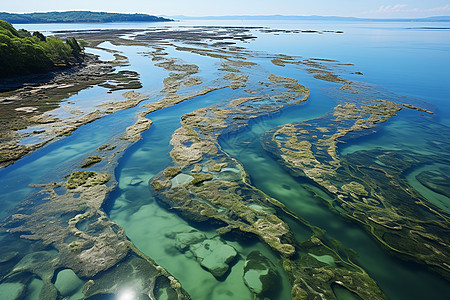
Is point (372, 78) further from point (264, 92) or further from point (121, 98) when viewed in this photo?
point (121, 98)

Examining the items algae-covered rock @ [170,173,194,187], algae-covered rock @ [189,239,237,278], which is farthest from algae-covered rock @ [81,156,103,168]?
algae-covered rock @ [189,239,237,278]

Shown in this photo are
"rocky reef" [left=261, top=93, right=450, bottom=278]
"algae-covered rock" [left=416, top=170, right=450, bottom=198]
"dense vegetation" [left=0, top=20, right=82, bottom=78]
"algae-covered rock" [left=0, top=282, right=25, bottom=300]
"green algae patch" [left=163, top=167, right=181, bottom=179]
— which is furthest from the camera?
"dense vegetation" [left=0, top=20, right=82, bottom=78]

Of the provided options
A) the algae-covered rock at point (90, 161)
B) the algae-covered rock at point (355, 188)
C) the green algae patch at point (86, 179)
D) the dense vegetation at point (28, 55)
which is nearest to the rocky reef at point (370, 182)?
the algae-covered rock at point (355, 188)

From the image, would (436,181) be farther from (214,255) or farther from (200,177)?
(200,177)

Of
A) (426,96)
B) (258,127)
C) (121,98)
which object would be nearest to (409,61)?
(426,96)

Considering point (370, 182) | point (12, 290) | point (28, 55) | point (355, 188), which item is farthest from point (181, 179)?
point (28, 55)

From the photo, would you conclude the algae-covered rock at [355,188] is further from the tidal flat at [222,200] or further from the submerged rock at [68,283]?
the submerged rock at [68,283]

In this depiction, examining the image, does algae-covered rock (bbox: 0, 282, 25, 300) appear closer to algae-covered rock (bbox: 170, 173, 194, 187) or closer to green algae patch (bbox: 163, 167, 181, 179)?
algae-covered rock (bbox: 170, 173, 194, 187)
